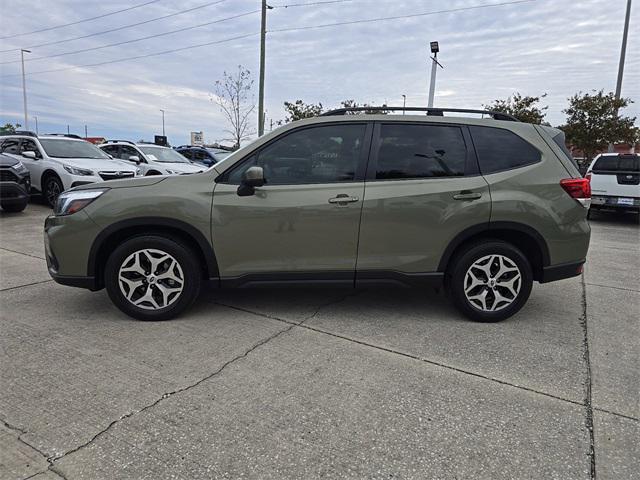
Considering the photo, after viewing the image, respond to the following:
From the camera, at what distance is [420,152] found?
3.82m

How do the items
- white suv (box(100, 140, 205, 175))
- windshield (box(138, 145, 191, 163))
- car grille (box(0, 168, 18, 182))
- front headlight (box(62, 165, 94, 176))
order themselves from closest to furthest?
1. car grille (box(0, 168, 18, 182))
2. front headlight (box(62, 165, 94, 176))
3. white suv (box(100, 140, 205, 175))
4. windshield (box(138, 145, 191, 163))

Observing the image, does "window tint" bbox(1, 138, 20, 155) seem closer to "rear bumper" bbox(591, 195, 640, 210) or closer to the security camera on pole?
the security camera on pole

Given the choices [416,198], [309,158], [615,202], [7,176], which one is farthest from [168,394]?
[615,202]

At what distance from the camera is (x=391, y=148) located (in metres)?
3.81

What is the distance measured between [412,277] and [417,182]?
32.4 inches

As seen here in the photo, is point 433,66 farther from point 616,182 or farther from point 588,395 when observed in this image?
point 588,395

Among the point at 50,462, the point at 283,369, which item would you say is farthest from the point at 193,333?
the point at 50,462

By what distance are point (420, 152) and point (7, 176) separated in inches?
346

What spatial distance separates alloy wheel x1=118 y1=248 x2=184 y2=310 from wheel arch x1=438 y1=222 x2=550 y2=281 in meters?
2.29

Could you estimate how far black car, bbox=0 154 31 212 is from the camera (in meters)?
8.84

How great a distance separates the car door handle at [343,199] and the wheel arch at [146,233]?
111 cm

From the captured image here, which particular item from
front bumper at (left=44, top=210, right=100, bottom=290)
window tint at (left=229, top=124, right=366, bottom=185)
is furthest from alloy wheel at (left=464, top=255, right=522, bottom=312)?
front bumper at (left=44, top=210, right=100, bottom=290)

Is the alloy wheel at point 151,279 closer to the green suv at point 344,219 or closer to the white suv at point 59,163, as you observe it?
the green suv at point 344,219

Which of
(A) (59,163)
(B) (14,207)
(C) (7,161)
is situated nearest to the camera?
(C) (7,161)
